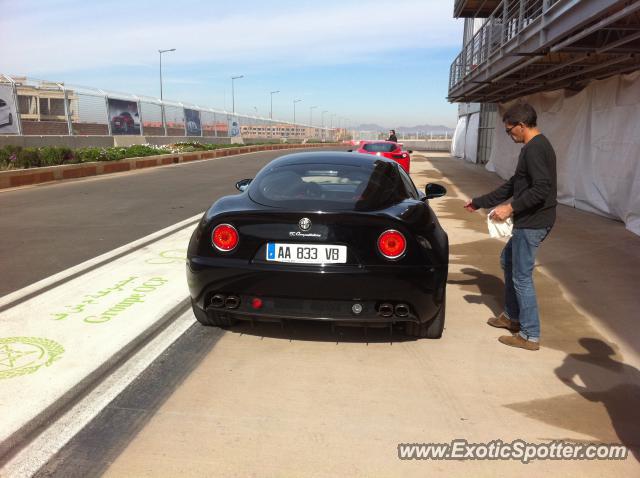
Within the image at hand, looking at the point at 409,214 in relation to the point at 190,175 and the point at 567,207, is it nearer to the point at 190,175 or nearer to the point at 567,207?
the point at 567,207

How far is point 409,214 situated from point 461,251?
390cm

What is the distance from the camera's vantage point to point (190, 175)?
19.8 meters

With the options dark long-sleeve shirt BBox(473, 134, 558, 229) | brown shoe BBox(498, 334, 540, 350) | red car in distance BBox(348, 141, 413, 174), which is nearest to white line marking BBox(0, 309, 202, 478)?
brown shoe BBox(498, 334, 540, 350)

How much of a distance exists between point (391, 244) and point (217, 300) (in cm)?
126

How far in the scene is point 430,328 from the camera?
391cm

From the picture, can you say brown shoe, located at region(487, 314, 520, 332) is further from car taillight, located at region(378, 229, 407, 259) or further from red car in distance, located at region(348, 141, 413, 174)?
red car in distance, located at region(348, 141, 413, 174)

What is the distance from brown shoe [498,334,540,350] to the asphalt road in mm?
4551

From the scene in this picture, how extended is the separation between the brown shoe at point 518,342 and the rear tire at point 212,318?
207 centimetres

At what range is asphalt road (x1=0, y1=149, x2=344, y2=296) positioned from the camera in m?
6.37

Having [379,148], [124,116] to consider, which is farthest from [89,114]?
[379,148]

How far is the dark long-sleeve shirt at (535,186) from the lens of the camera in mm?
3648

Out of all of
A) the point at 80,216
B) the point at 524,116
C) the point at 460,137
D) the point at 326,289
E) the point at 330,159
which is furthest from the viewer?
the point at 460,137
